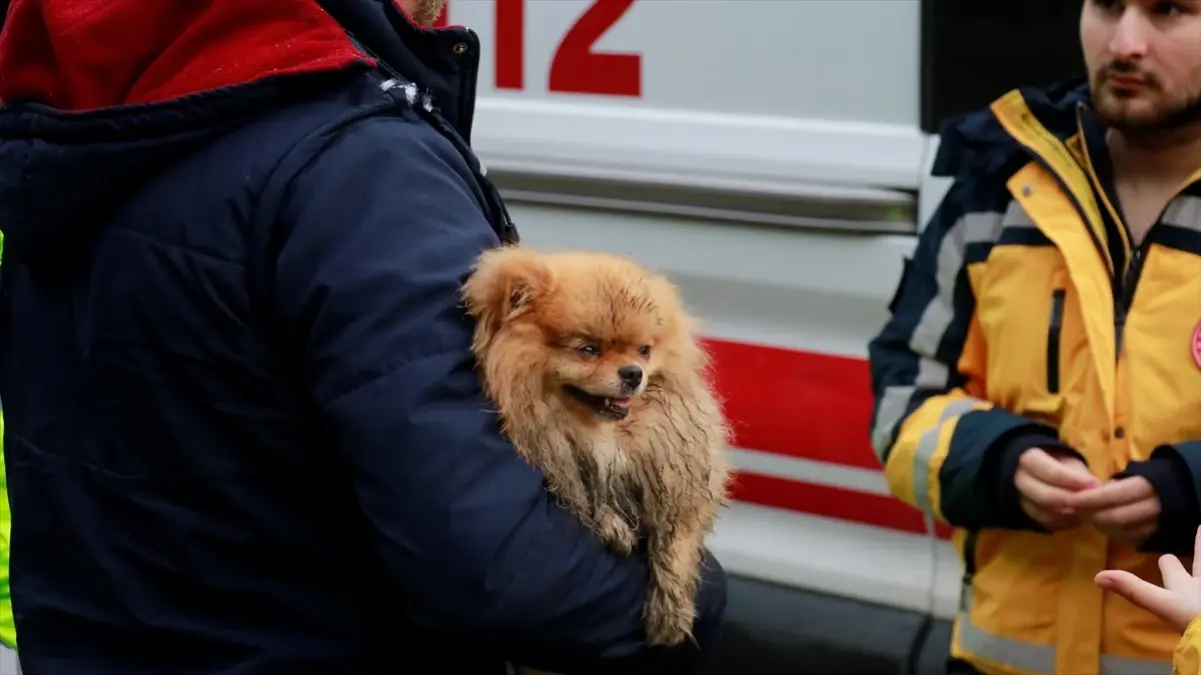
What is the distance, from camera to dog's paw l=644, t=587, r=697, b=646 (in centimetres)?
135

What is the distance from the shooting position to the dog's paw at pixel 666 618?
1.35 meters

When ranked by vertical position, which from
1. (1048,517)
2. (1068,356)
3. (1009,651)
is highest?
(1068,356)

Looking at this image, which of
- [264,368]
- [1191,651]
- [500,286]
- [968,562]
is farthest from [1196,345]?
[264,368]

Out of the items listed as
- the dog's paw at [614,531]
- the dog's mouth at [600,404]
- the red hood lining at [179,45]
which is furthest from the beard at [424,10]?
the dog's paw at [614,531]

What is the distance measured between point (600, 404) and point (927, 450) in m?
0.78

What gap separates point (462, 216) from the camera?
1.25 m

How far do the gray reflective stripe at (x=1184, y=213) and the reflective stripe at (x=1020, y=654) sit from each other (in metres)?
0.61

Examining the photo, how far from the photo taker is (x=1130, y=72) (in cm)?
188

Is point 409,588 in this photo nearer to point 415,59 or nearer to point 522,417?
point 522,417

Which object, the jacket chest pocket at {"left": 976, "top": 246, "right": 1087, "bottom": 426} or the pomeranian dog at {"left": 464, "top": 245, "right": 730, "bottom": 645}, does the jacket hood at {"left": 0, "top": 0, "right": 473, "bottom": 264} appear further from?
the jacket chest pocket at {"left": 976, "top": 246, "right": 1087, "bottom": 426}

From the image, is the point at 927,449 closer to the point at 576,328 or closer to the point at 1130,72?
the point at 1130,72

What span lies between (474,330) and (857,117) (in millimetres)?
1390

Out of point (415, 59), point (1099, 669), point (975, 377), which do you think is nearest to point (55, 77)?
point (415, 59)

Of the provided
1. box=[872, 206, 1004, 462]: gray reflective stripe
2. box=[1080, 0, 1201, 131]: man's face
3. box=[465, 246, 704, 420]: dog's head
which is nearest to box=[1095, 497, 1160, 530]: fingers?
box=[872, 206, 1004, 462]: gray reflective stripe
